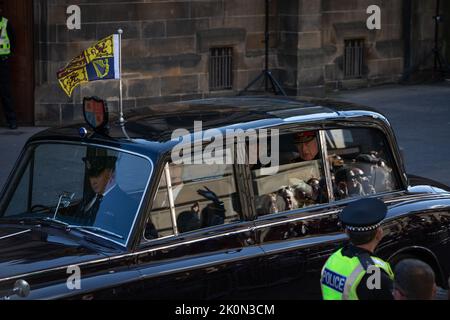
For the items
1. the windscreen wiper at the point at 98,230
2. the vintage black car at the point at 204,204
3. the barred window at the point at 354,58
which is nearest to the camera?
the vintage black car at the point at 204,204

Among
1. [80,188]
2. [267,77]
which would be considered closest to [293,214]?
[80,188]

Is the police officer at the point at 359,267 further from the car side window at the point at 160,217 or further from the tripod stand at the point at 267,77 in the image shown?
the tripod stand at the point at 267,77

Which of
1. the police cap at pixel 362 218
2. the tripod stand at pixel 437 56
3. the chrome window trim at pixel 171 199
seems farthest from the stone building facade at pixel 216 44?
the police cap at pixel 362 218

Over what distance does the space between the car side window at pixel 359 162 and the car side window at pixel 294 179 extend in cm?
13

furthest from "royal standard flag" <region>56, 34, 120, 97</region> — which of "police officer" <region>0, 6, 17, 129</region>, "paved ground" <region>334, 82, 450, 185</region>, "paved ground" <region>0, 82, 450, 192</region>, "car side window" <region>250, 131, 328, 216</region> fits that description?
"police officer" <region>0, 6, 17, 129</region>

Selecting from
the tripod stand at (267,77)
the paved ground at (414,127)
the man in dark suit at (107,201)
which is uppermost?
the tripod stand at (267,77)

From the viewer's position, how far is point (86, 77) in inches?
295

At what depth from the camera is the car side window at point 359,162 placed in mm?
6668

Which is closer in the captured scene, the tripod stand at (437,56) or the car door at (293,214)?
the car door at (293,214)

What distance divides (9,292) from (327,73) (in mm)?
14417

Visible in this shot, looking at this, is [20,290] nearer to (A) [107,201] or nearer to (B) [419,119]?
(A) [107,201]
